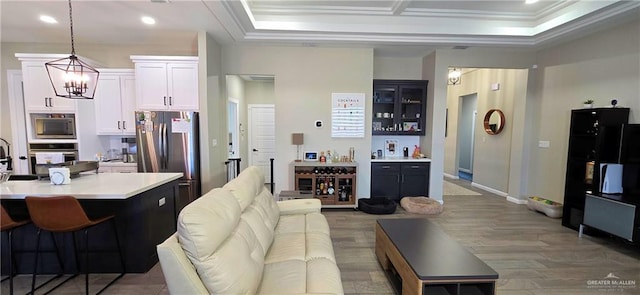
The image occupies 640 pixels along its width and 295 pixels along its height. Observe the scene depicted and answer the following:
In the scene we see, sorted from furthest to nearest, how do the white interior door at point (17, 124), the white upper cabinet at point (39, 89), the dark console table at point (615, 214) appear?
the white interior door at point (17, 124) → the white upper cabinet at point (39, 89) → the dark console table at point (615, 214)

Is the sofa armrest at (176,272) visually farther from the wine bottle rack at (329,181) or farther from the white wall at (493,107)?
the white wall at (493,107)

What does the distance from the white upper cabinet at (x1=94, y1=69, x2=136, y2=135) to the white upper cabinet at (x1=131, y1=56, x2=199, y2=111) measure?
0.33 m

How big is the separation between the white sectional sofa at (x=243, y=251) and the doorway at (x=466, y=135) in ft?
21.2

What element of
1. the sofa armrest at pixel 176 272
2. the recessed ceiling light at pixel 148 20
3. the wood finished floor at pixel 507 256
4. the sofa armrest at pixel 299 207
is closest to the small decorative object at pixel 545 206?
the wood finished floor at pixel 507 256

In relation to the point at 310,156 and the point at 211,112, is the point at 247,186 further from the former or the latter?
the point at 310,156

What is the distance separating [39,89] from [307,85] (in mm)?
4101

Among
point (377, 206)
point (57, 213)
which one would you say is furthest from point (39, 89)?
point (377, 206)

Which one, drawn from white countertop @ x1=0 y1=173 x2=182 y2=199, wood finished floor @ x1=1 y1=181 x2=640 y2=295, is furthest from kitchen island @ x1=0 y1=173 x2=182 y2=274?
wood finished floor @ x1=1 y1=181 x2=640 y2=295

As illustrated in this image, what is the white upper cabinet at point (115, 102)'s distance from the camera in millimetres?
4375

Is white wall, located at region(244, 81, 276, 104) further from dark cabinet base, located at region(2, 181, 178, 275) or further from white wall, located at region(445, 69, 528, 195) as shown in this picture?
white wall, located at region(445, 69, 528, 195)

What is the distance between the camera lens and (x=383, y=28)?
4.29 meters

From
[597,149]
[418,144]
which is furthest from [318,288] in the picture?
[418,144]

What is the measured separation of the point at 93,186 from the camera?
252cm

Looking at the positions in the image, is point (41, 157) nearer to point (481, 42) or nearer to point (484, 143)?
point (481, 42)
